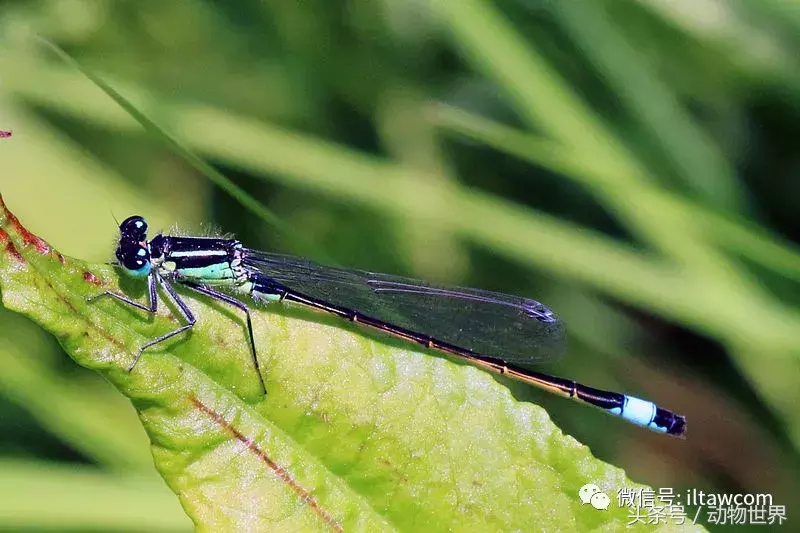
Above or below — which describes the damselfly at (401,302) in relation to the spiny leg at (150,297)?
above

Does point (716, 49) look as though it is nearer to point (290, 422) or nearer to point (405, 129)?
point (405, 129)

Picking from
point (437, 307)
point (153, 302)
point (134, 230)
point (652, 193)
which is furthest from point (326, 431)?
point (652, 193)

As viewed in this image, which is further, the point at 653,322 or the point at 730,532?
the point at 653,322

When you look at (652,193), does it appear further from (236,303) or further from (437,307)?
(236,303)

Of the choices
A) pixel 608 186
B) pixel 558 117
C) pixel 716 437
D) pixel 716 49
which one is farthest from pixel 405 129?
pixel 716 437

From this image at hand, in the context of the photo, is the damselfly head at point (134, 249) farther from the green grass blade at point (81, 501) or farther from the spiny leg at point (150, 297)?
the green grass blade at point (81, 501)

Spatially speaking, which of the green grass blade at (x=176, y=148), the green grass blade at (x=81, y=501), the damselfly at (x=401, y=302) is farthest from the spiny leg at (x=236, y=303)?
the green grass blade at (x=81, y=501)
